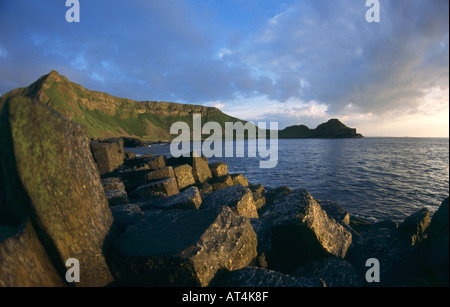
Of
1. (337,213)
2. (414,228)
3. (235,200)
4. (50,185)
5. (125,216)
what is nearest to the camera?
(50,185)

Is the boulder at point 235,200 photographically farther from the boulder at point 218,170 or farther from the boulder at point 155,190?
the boulder at point 218,170

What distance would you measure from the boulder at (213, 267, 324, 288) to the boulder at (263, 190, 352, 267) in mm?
1342

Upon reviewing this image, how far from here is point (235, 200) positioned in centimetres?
598

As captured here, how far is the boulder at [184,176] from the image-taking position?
1084 cm

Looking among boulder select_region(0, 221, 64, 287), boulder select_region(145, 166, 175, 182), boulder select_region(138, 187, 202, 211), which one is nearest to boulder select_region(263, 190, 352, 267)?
boulder select_region(138, 187, 202, 211)

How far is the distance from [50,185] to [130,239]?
5.03 feet

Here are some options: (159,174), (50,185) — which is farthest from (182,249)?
(159,174)

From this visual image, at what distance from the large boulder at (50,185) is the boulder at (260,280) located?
199 centimetres

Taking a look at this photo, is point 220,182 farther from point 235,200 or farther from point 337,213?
point 235,200

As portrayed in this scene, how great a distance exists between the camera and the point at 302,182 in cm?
2239
